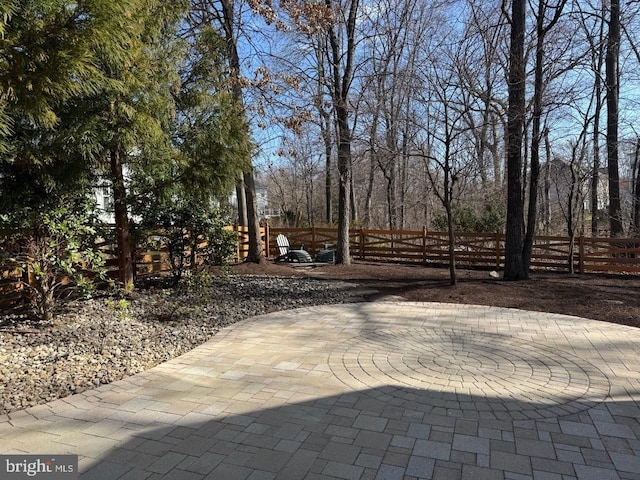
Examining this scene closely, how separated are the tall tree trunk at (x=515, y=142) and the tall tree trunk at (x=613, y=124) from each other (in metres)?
5.13

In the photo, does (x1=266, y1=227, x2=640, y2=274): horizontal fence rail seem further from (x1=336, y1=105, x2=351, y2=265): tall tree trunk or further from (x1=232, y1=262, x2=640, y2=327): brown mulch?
(x1=336, y1=105, x2=351, y2=265): tall tree trunk

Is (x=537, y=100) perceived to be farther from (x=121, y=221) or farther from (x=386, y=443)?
(x=386, y=443)

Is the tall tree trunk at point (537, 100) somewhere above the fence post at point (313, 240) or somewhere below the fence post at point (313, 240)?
above

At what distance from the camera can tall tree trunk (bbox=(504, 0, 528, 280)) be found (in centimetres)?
900

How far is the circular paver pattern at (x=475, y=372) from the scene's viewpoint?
3.21 meters

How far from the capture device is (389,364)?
4.07 meters

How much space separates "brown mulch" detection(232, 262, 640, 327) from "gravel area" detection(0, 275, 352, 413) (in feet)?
6.00

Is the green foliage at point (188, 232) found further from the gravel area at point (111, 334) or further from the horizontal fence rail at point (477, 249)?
the horizontal fence rail at point (477, 249)

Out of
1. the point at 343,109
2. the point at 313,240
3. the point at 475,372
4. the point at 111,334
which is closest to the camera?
the point at 475,372

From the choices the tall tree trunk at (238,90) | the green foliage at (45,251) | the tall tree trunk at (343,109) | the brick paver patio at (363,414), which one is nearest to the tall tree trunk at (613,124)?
the tall tree trunk at (343,109)

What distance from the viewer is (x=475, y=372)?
12.5 ft

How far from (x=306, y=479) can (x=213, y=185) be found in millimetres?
5315

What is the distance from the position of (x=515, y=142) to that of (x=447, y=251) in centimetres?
444

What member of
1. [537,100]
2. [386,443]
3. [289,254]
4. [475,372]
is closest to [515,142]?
[537,100]
